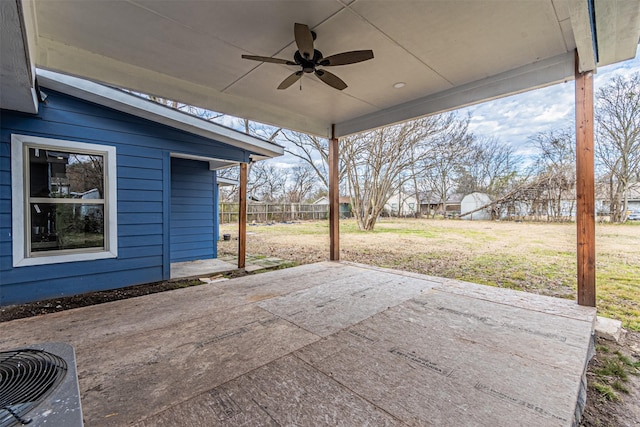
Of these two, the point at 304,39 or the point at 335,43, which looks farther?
the point at 335,43

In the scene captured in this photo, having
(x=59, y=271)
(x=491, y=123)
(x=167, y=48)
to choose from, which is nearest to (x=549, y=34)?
(x=167, y=48)

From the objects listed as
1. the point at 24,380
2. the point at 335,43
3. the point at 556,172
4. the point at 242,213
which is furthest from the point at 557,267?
the point at 556,172

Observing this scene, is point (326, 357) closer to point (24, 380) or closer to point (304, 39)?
point (24, 380)

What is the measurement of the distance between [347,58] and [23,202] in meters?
3.88

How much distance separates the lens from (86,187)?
3484 mm

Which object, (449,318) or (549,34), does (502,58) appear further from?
(449,318)

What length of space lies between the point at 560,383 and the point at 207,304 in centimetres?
292

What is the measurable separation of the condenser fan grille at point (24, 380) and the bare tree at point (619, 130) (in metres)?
11.0

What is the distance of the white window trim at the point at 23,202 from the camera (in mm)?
2977

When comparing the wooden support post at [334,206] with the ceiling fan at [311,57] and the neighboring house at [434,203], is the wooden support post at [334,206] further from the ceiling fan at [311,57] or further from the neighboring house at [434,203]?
the neighboring house at [434,203]

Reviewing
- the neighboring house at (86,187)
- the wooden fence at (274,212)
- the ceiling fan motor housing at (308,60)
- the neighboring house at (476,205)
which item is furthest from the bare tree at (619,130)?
the wooden fence at (274,212)

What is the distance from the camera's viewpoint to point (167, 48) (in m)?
2.78

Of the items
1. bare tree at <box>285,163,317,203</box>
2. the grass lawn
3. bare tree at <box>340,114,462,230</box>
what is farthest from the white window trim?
bare tree at <box>285,163,317,203</box>

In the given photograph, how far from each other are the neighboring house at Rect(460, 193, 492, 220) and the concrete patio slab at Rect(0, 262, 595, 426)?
46.5 feet
